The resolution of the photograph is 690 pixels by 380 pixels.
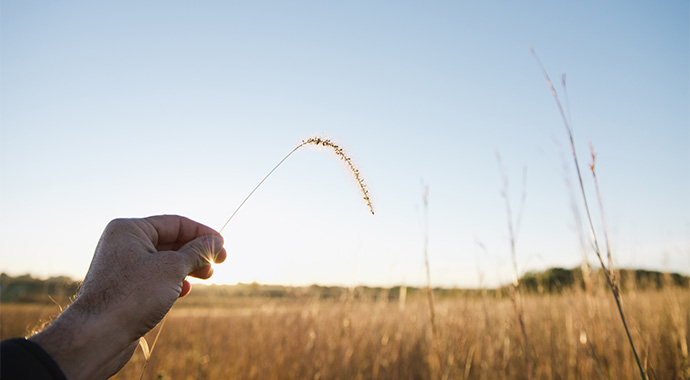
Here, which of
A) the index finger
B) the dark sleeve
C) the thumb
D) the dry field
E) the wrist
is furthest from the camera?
the dry field

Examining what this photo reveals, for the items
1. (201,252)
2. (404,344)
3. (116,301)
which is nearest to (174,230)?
(201,252)

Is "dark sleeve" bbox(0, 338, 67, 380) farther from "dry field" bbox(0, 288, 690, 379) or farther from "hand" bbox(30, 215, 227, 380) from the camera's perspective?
"dry field" bbox(0, 288, 690, 379)

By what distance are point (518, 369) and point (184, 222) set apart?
13.0ft

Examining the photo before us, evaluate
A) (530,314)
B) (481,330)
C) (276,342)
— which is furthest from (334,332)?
(530,314)

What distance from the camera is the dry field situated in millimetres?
2902

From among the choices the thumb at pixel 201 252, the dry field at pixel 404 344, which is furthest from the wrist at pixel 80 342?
the dry field at pixel 404 344

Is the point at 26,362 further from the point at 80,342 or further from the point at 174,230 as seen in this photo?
the point at 174,230

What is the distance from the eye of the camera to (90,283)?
3.07 ft

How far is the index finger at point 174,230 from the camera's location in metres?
1.28

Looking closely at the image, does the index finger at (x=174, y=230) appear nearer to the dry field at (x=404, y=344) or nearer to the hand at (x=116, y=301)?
the hand at (x=116, y=301)

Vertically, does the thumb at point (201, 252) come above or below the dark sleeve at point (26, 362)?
above

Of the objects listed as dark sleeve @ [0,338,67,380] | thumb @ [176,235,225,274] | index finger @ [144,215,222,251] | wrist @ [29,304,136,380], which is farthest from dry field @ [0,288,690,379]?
dark sleeve @ [0,338,67,380]

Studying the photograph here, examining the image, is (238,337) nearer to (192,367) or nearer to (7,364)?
(192,367)

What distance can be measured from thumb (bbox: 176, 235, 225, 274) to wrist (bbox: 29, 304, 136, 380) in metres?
0.25
